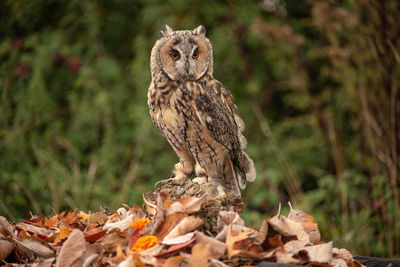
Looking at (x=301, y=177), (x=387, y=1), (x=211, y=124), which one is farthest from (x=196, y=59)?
(x=301, y=177)

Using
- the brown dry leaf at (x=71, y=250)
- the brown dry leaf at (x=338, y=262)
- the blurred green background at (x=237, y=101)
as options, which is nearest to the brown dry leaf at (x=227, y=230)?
the brown dry leaf at (x=338, y=262)

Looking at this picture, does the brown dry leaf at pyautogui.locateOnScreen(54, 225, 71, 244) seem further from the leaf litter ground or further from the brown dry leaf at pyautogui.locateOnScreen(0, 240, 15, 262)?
the brown dry leaf at pyautogui.locateOnScreen(0, 240, 15, 262)

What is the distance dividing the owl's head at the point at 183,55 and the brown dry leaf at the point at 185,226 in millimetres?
657

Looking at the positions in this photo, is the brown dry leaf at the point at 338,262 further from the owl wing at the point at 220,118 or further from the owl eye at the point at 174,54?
the owl eye at the point at 174,54

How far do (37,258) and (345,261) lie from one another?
88 cm

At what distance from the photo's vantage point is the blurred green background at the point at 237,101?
2.54 m

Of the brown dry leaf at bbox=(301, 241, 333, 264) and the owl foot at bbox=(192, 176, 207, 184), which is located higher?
the owl foot at bbox=(192, 176, 207, 184)

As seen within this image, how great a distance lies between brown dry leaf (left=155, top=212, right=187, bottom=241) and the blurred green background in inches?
55.8

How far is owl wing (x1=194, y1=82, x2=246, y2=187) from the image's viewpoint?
165cm

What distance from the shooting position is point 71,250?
3.54 ft

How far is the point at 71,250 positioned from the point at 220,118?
82 centimetres

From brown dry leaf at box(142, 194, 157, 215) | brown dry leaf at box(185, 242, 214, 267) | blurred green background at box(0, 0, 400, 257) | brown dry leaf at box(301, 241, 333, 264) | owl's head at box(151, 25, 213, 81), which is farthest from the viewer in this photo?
blurred green background at box(0, 0, 400, 257)

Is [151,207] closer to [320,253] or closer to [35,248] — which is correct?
[35,248]

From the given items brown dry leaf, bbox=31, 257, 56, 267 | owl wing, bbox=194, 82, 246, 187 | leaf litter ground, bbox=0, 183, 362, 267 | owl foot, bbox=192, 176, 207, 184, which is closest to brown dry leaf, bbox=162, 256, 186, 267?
leaf litter ground, bbox=0, 183, 362, 267
